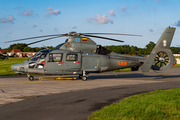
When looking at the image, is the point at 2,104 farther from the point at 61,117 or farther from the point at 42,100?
the point at 61,117

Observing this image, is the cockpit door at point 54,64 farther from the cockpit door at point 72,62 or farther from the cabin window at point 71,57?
the cabin window at point 71,57

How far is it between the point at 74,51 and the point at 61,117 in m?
12.2

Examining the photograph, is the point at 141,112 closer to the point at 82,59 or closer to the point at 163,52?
the point at 82,59

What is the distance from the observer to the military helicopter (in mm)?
17938

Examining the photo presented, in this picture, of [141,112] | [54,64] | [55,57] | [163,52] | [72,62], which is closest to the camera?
[141,112]

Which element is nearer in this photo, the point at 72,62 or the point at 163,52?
the point at 72,62

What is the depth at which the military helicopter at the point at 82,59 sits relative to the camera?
17.9 m

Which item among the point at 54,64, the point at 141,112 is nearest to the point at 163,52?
the point at 54,64

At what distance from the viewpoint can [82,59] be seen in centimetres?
1844

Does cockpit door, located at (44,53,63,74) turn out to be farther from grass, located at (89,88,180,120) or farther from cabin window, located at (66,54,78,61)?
grass, located at (89,88,180,120)

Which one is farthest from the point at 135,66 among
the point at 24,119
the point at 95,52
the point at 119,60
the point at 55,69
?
the point at 24,119

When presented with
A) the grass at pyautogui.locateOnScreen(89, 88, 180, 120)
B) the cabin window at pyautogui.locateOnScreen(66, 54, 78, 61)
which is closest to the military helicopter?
the cabin window at pyautogui.locateOnScreen(66, 54, 78, 61)

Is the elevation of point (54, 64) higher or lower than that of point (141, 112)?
higher

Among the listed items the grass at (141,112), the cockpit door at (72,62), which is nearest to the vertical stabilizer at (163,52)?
the cockpit door at (72,62)
